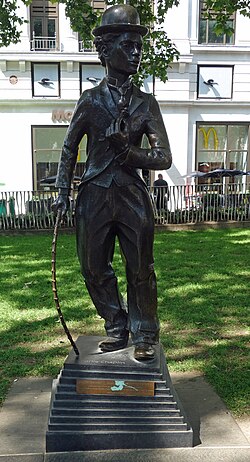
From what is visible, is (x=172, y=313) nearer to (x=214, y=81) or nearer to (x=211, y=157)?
(x=211, y=157)

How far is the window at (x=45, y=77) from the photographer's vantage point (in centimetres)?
2072

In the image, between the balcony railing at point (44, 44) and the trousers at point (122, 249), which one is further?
the balcony railing at point (44, 44)

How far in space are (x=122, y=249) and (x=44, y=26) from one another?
19.1m

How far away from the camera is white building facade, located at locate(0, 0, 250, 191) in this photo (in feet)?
66.8

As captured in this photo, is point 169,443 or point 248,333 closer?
point 169,443

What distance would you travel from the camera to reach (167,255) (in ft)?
36.0

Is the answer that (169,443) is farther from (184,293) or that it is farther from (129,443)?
(184,293)

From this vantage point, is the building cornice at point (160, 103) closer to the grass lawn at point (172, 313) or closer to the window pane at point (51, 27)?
the window pane at point (51, 27)

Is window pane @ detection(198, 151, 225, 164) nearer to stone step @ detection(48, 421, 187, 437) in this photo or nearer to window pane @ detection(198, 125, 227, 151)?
window pane @ detection(198, 125, 227, 151)

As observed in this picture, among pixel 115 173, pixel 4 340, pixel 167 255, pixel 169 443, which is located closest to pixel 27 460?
pixel 169 443

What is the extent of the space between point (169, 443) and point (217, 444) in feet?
1.10

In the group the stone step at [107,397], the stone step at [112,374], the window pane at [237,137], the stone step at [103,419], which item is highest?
the window pane at [237,137]

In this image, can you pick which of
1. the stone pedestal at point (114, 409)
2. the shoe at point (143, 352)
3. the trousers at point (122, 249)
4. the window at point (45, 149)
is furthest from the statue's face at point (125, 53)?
the window at point (45, 149)

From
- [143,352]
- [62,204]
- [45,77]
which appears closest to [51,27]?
[45,77]
